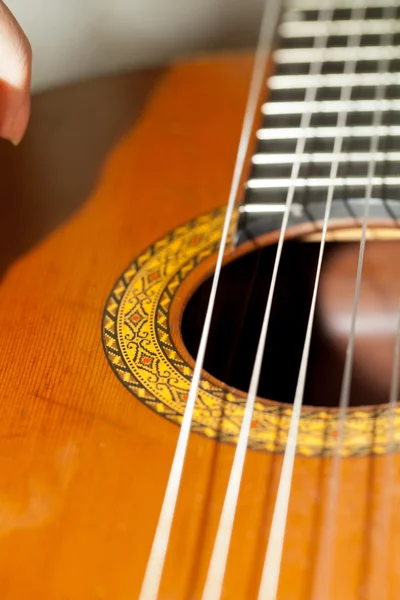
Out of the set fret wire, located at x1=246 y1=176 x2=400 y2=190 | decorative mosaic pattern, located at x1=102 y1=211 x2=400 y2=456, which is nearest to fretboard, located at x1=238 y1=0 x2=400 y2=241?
fret wire, located at x1=246 y1=176 x2=400 y2=190

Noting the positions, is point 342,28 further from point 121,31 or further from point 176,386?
point 176,386

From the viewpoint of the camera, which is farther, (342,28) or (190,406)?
(342,28)

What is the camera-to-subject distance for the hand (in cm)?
74

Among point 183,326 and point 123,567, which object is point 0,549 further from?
point 183,326

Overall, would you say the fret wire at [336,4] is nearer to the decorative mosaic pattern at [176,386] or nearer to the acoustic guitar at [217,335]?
the acoustic guitar at [217,335]

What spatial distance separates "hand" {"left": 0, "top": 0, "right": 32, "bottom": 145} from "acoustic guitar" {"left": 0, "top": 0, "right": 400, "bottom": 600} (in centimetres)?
10

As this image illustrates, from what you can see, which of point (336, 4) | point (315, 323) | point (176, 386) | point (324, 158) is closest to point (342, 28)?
point (336, 4)

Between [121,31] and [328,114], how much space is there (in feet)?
1.34

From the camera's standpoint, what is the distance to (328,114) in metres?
0.93

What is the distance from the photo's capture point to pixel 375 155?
86cm

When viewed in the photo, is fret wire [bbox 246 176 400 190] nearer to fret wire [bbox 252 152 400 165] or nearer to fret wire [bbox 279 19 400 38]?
fret wire [bbox 252 152 400 165]

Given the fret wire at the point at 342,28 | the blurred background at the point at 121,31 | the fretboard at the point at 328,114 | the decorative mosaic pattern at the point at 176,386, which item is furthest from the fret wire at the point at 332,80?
the decorative mosaic pattern at the point at 176,386

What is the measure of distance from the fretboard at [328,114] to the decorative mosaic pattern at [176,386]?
0.12 m

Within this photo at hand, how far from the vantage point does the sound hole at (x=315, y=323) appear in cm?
84
